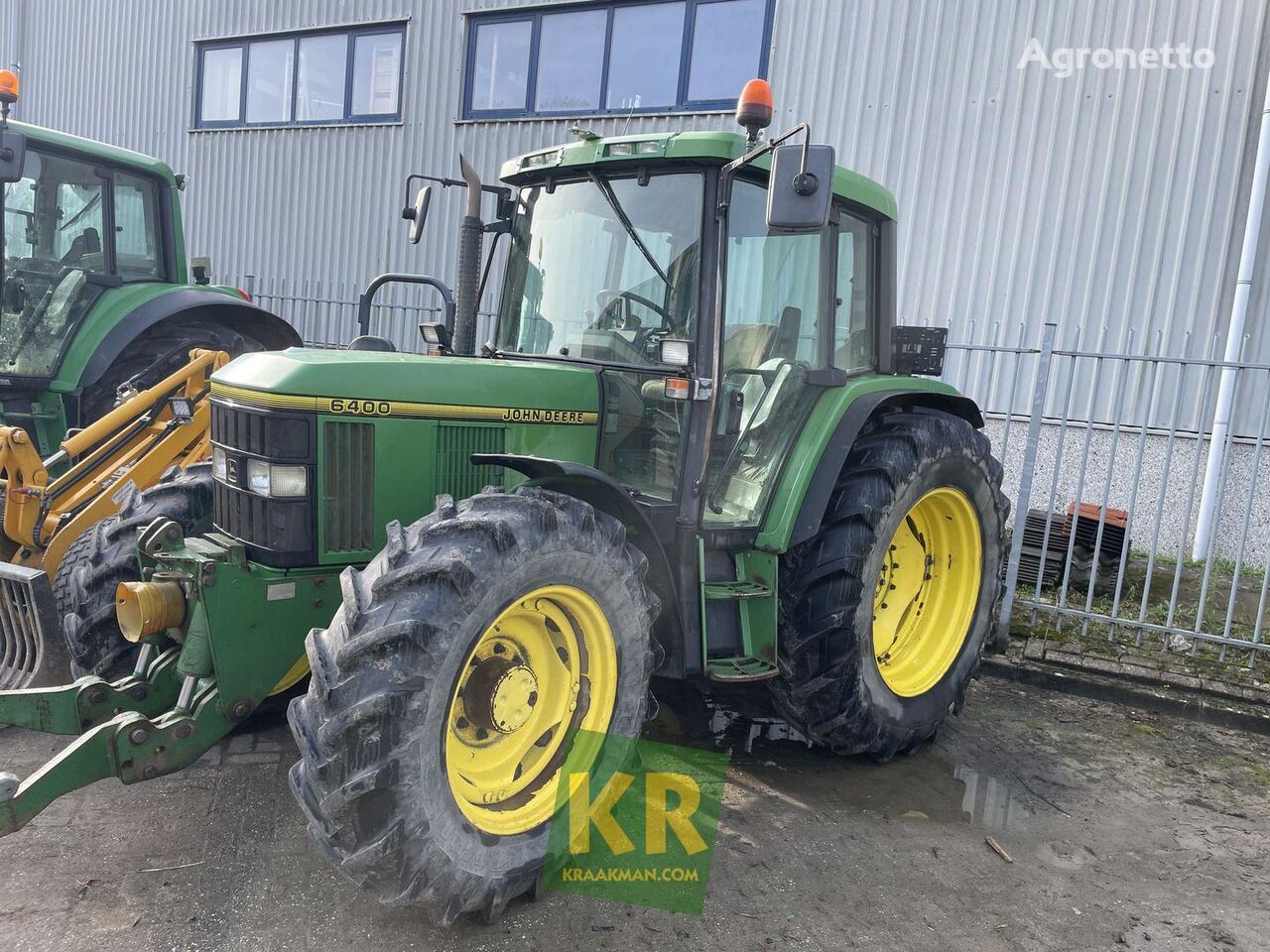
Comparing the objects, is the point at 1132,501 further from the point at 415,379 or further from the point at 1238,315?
the point at 415,379

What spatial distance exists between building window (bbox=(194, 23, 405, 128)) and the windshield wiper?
8238 mm

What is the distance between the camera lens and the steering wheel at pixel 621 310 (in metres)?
3.36

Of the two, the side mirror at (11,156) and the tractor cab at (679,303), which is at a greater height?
the side mirror at (11,156)

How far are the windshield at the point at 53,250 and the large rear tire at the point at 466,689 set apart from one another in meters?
4.47

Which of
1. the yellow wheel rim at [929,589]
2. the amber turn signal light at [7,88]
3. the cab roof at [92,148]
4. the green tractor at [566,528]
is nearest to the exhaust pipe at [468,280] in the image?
the green tractor at [566,528]

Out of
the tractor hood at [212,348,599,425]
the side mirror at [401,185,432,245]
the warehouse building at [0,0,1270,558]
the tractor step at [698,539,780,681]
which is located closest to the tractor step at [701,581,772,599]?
the tractor step at [698,539,780,681]

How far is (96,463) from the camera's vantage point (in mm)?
4520

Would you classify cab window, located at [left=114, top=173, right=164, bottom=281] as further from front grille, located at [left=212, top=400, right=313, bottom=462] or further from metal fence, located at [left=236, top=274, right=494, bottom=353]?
front grille, located at [left=212, top=400, right=313, bottom=462]

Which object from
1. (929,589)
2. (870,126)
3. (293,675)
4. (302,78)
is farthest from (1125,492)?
(302,78)

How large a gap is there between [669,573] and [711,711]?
50.0 inches

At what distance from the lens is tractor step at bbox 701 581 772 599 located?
133 inches

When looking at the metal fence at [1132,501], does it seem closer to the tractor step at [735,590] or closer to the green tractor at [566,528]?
the green tractor at [566,528]

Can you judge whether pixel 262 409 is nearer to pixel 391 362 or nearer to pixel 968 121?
pixel 391 362

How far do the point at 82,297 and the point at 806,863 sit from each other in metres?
5.45
